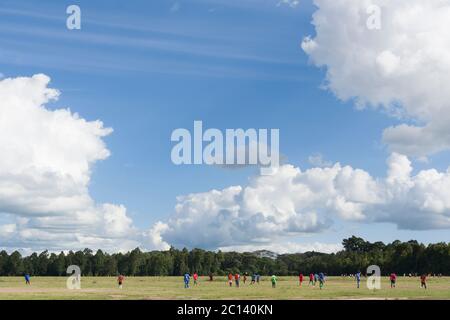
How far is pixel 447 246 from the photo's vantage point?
177 metres

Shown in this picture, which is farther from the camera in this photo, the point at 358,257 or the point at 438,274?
the point at 358,257
